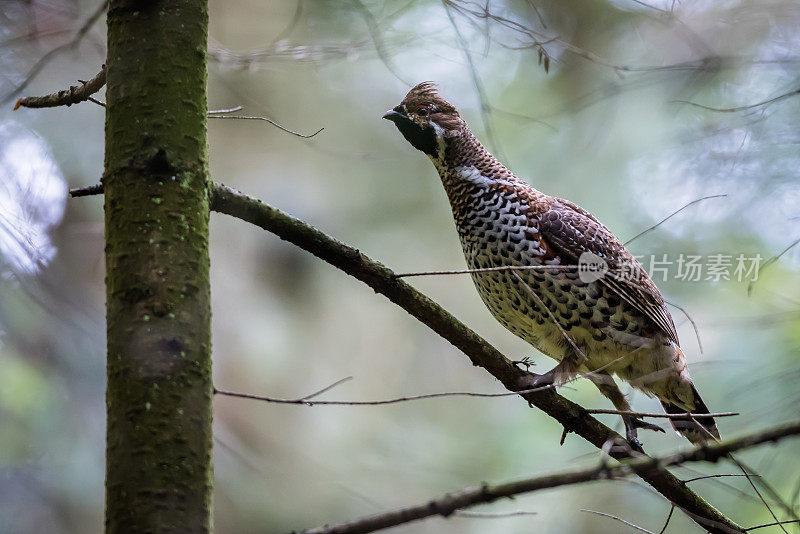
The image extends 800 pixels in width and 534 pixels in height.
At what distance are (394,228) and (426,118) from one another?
75.8 inches

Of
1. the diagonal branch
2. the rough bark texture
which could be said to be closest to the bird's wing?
the diagonal branch

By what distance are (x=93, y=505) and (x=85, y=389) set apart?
0.57m

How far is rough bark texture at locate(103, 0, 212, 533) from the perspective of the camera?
4.13 ft

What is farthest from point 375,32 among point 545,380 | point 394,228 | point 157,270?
point 157,270

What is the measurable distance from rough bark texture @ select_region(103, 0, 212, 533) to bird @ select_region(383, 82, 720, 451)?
46.2 inches

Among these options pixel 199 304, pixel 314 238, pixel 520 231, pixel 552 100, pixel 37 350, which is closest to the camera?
pixel 199 304

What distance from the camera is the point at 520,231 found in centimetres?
256

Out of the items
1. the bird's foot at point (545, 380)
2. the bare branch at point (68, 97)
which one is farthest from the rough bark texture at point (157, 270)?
the bird's foot at point (545, 380)

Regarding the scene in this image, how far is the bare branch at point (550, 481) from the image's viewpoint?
951 mm

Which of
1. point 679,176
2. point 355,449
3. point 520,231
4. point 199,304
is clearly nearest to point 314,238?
point 199,304

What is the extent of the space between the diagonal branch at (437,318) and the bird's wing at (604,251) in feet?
1.91

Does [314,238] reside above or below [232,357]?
below

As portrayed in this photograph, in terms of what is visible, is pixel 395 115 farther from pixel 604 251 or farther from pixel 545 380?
pixel 545 380

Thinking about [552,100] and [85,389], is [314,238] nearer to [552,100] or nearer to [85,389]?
[85,389]
